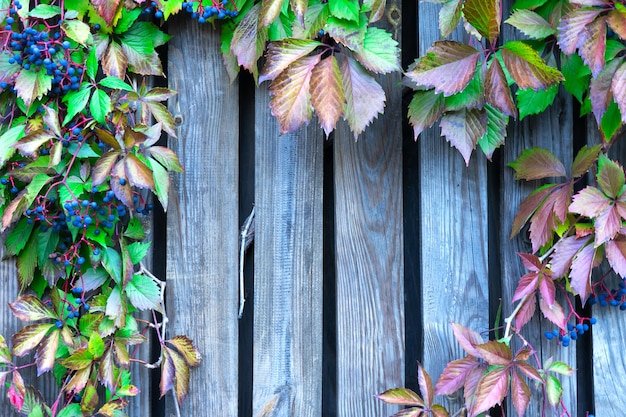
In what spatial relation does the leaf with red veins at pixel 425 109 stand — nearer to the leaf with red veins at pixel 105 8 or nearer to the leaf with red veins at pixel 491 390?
the leaf with red veins at pixel 491 390

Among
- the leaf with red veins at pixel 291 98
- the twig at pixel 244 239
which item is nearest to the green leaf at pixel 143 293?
the twig at pixel 244 239

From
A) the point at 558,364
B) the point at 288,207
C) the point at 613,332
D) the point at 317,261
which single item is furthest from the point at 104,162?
the point at 613,332

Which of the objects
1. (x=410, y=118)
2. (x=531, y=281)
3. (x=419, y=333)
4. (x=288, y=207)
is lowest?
(x=419, y=333)

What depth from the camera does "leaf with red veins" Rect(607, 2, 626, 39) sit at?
1.42m

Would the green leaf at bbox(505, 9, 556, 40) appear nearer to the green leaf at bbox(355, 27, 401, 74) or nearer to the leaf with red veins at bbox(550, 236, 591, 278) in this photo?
the green leaf at bbox(355, 27, 401, 74)

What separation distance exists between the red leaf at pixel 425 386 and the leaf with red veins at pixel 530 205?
1.27 ft

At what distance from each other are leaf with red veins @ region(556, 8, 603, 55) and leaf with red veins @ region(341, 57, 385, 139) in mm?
385

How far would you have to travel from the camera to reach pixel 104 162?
149 cm

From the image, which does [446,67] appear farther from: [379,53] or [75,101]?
[75,101]

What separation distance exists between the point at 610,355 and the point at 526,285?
311 millimetres

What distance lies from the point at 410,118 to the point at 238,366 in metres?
0.73

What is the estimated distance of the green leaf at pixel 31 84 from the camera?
1527 mm

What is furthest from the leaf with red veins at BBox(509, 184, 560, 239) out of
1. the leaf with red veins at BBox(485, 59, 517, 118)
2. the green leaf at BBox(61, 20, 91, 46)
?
the green leaf at BBox(61, 20, 91, 46)

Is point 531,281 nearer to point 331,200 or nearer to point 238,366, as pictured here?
point 331,200
